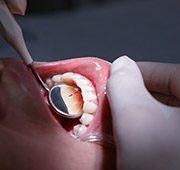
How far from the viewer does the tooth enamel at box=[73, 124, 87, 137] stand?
64cm

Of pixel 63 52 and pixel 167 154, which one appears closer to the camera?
pixel 167 154

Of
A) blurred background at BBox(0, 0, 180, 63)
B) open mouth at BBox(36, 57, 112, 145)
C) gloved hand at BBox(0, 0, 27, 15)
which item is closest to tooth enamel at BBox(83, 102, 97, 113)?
open mouth at BBox(36, 57, 112, 145)

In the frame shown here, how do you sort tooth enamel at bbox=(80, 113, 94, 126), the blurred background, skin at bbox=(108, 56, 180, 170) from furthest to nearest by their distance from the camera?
the blurred background
tooth enamel at bbox=(80, 113, 94, 126)
skin at bbox=(108, 56, 180, 170)

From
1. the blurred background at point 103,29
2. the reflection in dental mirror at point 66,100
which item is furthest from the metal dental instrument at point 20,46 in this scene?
the blurred background at point 103,29

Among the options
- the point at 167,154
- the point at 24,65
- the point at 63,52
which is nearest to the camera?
the point at 167,154

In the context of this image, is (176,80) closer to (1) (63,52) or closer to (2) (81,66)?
(2) (81,66)

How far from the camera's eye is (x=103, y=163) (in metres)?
0.60

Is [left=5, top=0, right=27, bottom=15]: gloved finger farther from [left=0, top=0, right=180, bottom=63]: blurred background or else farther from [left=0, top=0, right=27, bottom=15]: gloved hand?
[left=0, top=0, right=180, bottom=63]: blurred background

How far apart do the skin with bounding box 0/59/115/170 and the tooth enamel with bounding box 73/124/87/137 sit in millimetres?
34

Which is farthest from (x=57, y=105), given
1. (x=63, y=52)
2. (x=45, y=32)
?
(x=45, y=32)

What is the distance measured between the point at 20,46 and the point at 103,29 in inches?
27.3

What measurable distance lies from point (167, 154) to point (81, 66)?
0.22 metres

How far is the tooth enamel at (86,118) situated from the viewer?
66 cm

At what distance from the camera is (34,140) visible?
0.58 meters
